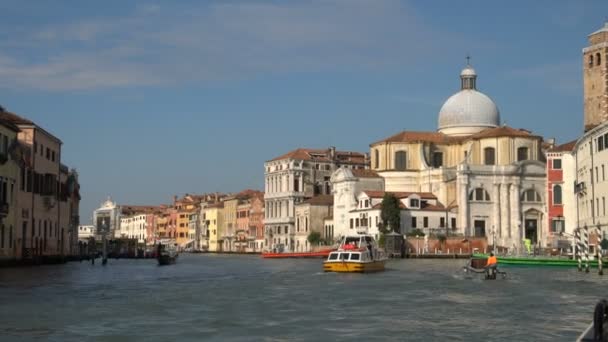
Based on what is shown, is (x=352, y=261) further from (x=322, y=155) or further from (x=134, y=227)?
(x=134, y=227)

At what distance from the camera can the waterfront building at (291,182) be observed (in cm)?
8406

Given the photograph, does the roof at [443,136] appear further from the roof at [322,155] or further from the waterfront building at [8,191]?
the waterfront building at [8,191]

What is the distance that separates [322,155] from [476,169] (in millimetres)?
23770

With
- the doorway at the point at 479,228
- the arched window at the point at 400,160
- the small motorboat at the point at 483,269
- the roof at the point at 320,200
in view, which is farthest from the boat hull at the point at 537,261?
the roof at the point at 320,200

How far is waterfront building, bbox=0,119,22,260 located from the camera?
3459 cm

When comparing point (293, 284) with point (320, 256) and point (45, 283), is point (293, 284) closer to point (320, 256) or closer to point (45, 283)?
point (45, 283)

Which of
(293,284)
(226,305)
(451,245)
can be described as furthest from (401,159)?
(226,305)

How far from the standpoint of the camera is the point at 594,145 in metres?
41.2

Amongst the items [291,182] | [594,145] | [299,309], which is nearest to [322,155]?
[291,182]

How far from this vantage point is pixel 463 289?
2583 centimetres

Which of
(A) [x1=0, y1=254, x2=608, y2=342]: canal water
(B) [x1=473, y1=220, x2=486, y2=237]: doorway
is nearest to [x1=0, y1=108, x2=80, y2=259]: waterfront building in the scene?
(A) [x1=0, y1=254, x2=608, y2=342]: canal water

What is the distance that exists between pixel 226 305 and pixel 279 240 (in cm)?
6530

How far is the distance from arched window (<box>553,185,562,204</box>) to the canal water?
2735 cm

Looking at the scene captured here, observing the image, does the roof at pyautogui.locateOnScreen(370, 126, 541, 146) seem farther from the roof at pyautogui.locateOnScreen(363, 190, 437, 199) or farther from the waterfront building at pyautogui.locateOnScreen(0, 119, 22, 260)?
the waterfront building at pyautogui.locateOnScreen(0, 119, 22, 260)
